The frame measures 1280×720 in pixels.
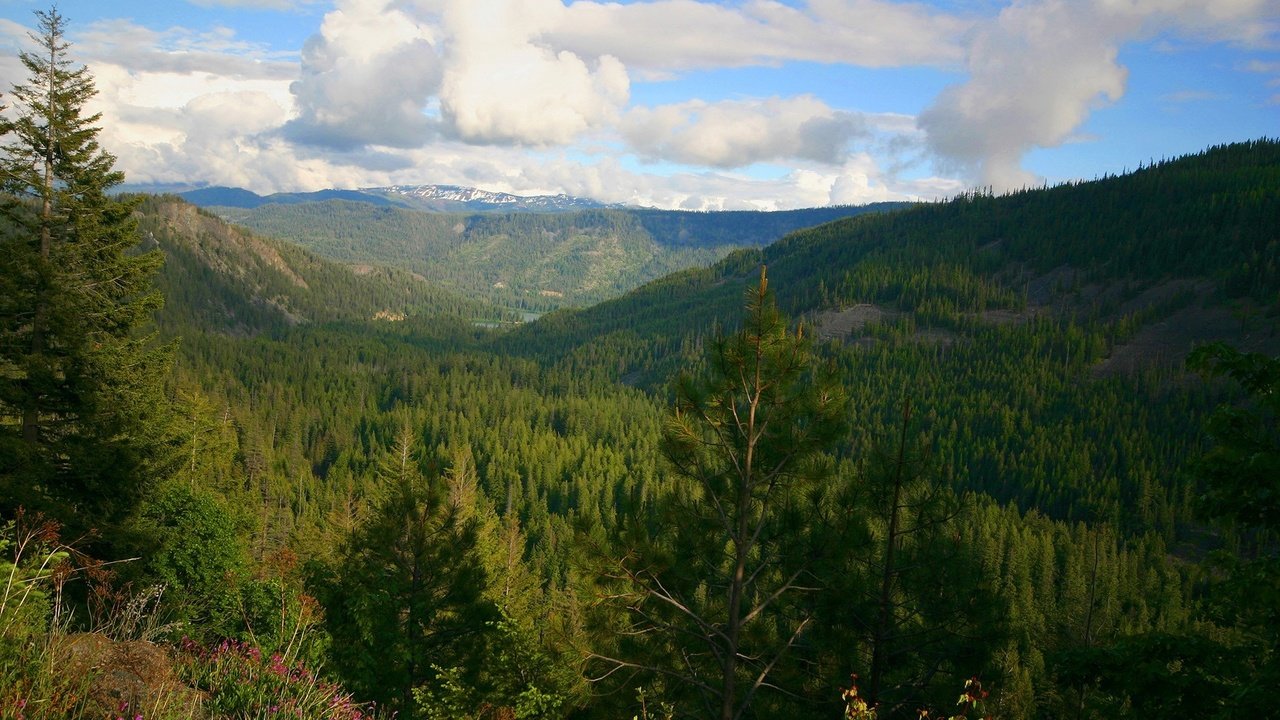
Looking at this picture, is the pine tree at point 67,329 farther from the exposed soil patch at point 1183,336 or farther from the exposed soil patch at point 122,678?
the exposed soil patch at point 1183,336

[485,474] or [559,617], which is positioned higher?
[559,617]

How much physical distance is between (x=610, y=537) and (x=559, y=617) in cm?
198

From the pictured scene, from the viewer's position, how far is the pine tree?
1600 cm

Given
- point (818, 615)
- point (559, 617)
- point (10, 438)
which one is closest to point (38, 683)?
point (559, 617)

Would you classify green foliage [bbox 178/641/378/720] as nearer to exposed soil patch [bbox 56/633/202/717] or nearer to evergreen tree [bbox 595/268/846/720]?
exposed soil patch [bbox 56/633/202/717]

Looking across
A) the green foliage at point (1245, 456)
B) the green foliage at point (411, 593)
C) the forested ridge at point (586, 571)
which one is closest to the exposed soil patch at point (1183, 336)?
the forested ridge at point (586, 571)

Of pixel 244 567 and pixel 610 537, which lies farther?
pixel 244 567

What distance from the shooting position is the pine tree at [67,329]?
1600 cm

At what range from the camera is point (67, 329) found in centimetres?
1653

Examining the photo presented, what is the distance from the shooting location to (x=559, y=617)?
1268cm

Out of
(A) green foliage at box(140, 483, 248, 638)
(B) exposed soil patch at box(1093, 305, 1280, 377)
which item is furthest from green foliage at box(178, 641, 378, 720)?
(B) exposed soil patch at box(1093, 305, 1280, 377)

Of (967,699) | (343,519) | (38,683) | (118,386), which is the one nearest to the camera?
(967,699)

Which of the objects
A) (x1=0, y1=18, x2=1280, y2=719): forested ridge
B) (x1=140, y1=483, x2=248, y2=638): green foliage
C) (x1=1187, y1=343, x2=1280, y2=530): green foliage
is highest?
(x1=1187, y1=343, x2=1280, y2=530): green foliage

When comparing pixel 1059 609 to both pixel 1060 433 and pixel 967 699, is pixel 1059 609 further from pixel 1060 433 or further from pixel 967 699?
pixel 1060 433
